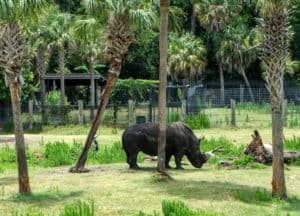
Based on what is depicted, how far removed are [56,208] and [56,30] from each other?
95.1ft

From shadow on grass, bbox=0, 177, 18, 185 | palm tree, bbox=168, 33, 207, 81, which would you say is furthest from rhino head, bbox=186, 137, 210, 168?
palm tree, bbox=168, 33, 207, 81

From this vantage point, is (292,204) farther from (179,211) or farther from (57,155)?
(57,155)

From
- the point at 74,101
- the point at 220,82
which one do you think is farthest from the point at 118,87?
the point at 220,82

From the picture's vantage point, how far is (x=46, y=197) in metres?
13.3

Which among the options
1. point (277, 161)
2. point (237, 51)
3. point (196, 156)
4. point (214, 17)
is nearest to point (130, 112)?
point (196, 156)

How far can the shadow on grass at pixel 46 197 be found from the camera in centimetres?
1280

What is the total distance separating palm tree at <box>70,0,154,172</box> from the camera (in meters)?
17.1

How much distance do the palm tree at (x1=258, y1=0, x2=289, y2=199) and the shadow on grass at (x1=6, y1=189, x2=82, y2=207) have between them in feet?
13.5

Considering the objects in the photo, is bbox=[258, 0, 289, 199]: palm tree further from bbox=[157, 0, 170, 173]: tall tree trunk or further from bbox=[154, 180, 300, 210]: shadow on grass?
bbox=[157, 0, 170, 173]: tall tree trunk

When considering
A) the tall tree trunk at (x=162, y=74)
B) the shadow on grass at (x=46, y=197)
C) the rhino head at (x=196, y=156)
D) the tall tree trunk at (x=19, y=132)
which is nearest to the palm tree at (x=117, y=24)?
the tall tree trunk at (x=162, y=74)

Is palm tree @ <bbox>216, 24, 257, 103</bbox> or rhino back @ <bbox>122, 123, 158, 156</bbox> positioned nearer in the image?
rhino back @ <bbox>122, 123, 158, 156</bbox>

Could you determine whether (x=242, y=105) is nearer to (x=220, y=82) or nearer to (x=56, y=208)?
(x=220, y=82)

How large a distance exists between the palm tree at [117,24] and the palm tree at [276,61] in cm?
456

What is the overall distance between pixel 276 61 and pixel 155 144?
234 inches
